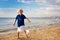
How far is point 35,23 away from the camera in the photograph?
260 cm

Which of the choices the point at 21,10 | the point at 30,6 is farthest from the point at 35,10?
the point at 21,10

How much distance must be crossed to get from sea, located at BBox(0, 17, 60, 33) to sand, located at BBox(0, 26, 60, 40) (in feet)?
0.24

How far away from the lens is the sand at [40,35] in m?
2.47

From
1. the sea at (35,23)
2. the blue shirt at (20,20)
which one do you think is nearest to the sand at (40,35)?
the sea at (35,23)

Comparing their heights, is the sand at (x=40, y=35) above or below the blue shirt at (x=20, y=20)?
below

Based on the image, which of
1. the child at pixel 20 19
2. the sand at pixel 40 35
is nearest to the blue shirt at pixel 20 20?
A: the child at pixel 20 19

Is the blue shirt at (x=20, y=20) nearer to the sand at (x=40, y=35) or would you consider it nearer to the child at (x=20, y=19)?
the child at (x=20, y=19)

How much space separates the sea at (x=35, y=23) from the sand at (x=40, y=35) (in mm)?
73

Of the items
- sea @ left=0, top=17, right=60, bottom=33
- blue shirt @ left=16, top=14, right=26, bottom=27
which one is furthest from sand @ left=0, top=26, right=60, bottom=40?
blue shirt @ left=16, top=14, right=26, bottom=27

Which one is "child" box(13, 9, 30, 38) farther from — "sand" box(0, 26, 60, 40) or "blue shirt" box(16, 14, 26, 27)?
"sand" box(0, 26, 60, 40)

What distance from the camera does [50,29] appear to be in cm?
261

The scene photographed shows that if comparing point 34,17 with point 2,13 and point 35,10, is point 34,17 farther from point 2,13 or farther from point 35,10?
point 2,13

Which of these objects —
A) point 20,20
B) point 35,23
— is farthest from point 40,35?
point 20,20

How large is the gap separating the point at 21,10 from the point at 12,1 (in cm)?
26
